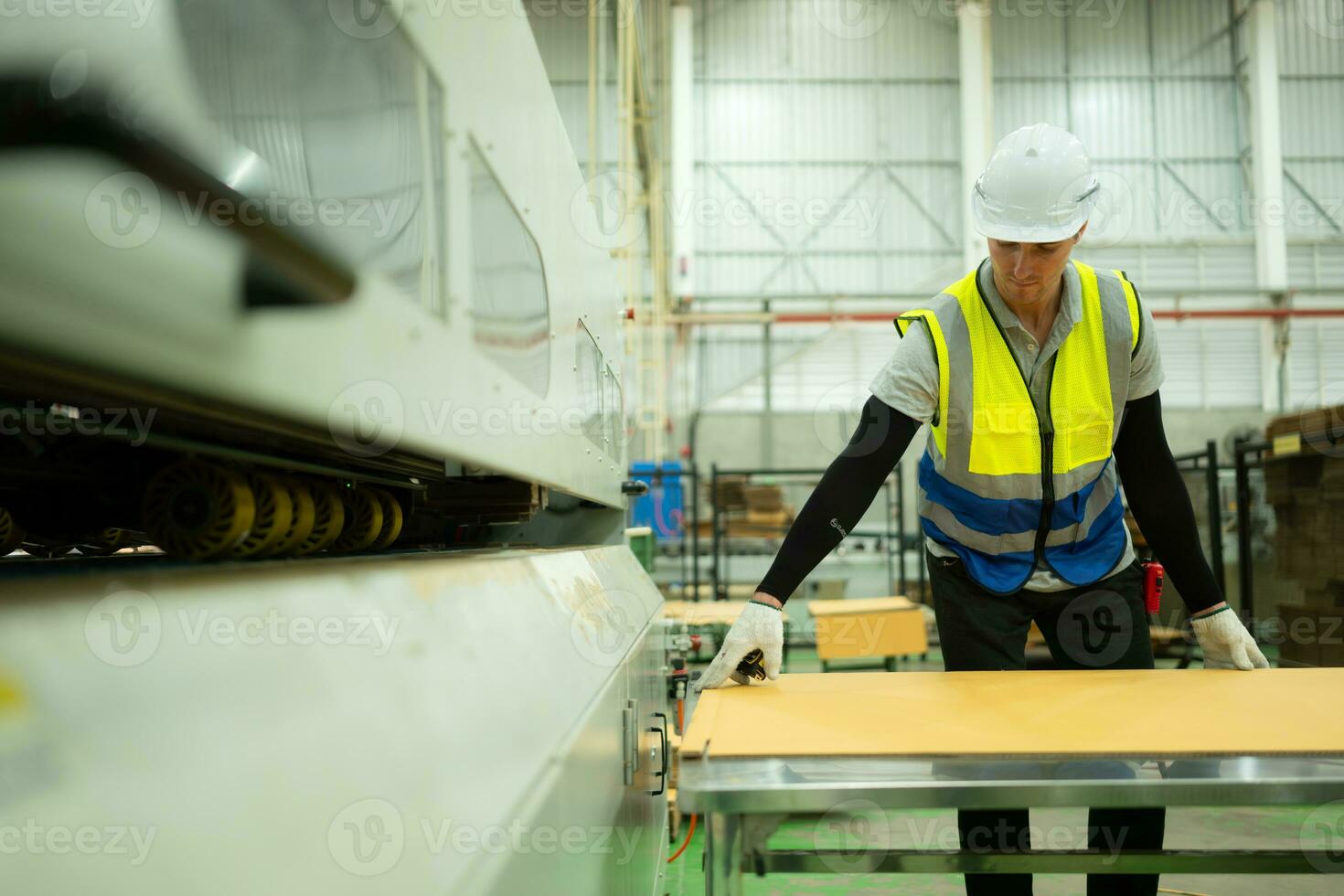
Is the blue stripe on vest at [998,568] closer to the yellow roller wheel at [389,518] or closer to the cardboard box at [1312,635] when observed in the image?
the yellow roller wheel at [389,518]

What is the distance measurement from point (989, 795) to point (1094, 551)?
0.91 meters

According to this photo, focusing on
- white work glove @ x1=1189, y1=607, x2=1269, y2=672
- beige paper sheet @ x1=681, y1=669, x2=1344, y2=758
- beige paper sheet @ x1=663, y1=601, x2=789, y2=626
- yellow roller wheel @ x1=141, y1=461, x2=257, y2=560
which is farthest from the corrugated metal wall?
yellow roller wheel @ x1=141, y1=461, x2=257, y2=560

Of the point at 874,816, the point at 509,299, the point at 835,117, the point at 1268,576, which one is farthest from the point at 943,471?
the point at 835,117

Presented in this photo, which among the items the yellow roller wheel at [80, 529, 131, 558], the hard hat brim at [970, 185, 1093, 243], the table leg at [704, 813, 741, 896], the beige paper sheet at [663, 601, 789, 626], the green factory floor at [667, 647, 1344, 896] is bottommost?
the green factory floor at [667, 647, 1344, 896]

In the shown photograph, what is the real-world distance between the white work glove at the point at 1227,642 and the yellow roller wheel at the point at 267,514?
1.47m

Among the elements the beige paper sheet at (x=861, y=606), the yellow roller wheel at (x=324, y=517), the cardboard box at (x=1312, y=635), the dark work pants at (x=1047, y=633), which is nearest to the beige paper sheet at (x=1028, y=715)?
the dark work pants at (x=1047, y=633)

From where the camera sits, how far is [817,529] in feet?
4.65

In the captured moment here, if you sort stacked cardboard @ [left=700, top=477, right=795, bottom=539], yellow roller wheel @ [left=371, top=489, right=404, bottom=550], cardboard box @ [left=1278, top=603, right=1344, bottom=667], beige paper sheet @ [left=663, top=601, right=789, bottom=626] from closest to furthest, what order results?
yellow roller wheel @ [left=371, top=489, right=404, bottom=550] → cardboard box @ [left=1278, top=603, right=1344, bottom=667] → beige paper sheet @ [left=663, top=601, right=789, bottom=626] → stacked cardboard @ [left=700, top=477, right=795, bottom=539]

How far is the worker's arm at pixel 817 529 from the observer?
1.33m

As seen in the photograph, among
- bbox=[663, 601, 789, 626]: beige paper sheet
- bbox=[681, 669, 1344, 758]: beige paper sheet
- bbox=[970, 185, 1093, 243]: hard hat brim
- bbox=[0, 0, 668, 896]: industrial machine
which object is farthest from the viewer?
bbox=[663, 601, 789, 626]: beige paper sheet

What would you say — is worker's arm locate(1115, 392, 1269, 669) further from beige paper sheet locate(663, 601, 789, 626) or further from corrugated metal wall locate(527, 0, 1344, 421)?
corrugated metal wall locate(527, 0, 1344, 421)

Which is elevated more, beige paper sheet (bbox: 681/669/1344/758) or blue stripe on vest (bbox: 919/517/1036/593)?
blue stripe on vest (bbox: 919/517/1036/593)

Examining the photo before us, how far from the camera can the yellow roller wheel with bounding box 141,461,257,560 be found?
576 mm

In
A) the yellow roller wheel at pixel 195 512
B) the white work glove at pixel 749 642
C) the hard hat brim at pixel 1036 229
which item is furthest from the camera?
the hard hat brim at pixel 1036 229
